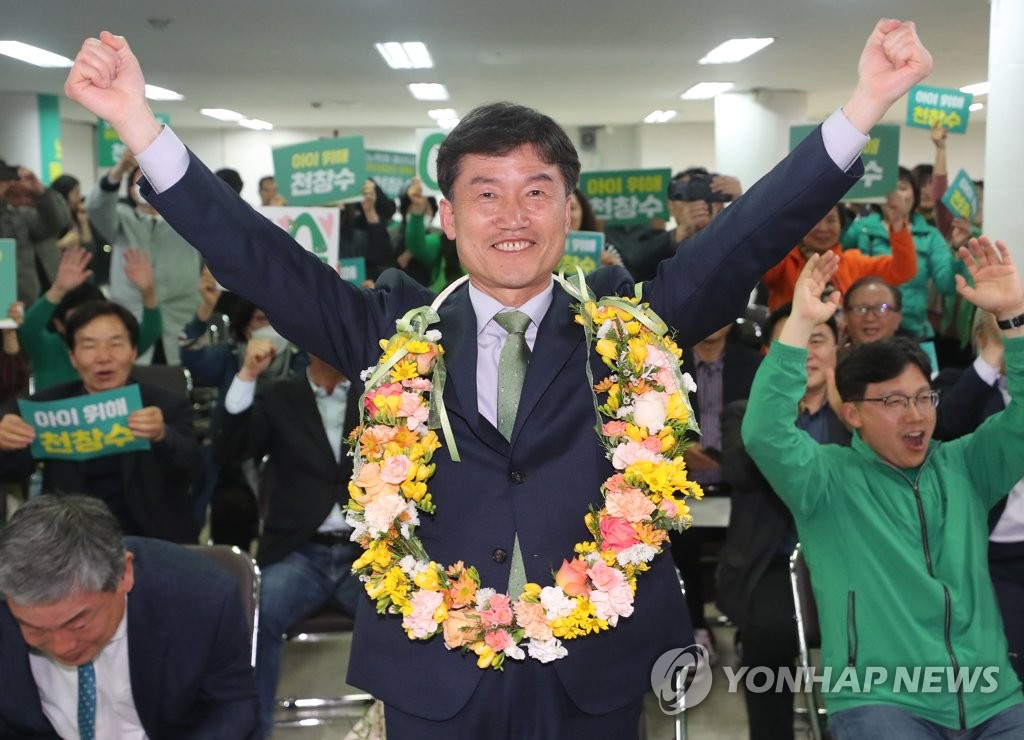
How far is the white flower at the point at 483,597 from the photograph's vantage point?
158 cm

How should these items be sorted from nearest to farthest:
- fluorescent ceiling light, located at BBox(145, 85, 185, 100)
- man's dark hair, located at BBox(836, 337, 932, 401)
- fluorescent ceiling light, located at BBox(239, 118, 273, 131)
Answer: man's dark hair, located at BBox(836, 337, 932, 401) → fluorescent ceiling light, located at BBox(145, 85, 185, 100) → fluorescent ceiling light, located at BBox(239, 118, 273, 131)

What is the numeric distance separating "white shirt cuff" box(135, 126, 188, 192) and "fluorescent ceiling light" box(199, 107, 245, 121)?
16.0 metres

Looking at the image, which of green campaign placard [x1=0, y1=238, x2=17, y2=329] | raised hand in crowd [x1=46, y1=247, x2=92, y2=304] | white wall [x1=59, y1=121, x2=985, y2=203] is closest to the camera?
green campaign placard [x1=0, y1=238, x2=17, y2=329]

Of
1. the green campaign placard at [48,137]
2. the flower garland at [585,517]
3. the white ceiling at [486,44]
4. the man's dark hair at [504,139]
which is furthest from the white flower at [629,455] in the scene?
the green campaign placard at [48,137]

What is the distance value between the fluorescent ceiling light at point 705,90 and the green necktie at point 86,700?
42.5 feet

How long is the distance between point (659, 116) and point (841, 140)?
17983 millimetres

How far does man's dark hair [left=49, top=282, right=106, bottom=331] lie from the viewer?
501 centimetres

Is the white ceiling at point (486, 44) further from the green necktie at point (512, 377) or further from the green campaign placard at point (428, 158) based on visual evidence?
the green necktie at point (512, 377)

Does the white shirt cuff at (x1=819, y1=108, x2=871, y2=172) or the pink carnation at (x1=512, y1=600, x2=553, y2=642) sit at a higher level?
the white shirt cuff at (x1=819, y1=108, x2=871, y2=172)

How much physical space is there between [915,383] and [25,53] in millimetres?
10750

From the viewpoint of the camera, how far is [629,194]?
698 cm

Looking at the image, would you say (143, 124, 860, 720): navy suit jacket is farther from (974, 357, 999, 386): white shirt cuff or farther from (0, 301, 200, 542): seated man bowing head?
(0, 301, 200, 542): seated man bowing head

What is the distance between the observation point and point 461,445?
5.31ft

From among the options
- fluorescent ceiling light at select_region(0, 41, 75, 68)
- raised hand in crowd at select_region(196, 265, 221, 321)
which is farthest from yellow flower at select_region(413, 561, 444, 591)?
fluorescent ceiling light at select_region(0, 41, 75, 68)
